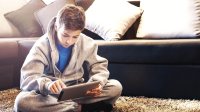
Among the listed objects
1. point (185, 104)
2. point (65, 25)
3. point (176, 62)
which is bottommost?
point (185, 104)

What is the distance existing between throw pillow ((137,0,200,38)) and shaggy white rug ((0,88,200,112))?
450 mm

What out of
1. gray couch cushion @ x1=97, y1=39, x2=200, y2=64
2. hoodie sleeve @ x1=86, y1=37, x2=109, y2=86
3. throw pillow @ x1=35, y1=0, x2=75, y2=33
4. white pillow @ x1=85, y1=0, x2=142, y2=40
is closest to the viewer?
hoodie sleeve @ x1=86, y1=37, x2=109, y2=86

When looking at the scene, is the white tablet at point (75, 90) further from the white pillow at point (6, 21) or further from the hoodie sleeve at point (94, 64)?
the white pillow at point (6, 21)

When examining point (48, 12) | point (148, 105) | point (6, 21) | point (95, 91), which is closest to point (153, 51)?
point (148, 105)

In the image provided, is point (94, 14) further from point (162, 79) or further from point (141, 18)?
point (162, 79)

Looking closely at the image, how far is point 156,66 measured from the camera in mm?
1856

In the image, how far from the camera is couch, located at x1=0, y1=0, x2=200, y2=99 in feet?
5.84

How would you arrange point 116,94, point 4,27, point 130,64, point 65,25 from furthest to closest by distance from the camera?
point 4,27 → point 130,64 → point 116,94 → point 65,25

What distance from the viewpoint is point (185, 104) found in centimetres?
171

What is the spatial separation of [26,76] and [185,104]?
0.81 meters

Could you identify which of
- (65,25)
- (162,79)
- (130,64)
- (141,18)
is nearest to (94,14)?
(141,18)

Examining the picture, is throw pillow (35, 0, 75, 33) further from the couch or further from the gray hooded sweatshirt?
the gray hooded sweatshirt

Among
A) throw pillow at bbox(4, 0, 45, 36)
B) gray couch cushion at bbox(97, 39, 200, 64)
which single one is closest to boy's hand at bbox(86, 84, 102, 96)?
gray couch cushion at bbox(97, 39, 200, 64)

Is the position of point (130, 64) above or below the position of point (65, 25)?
below
